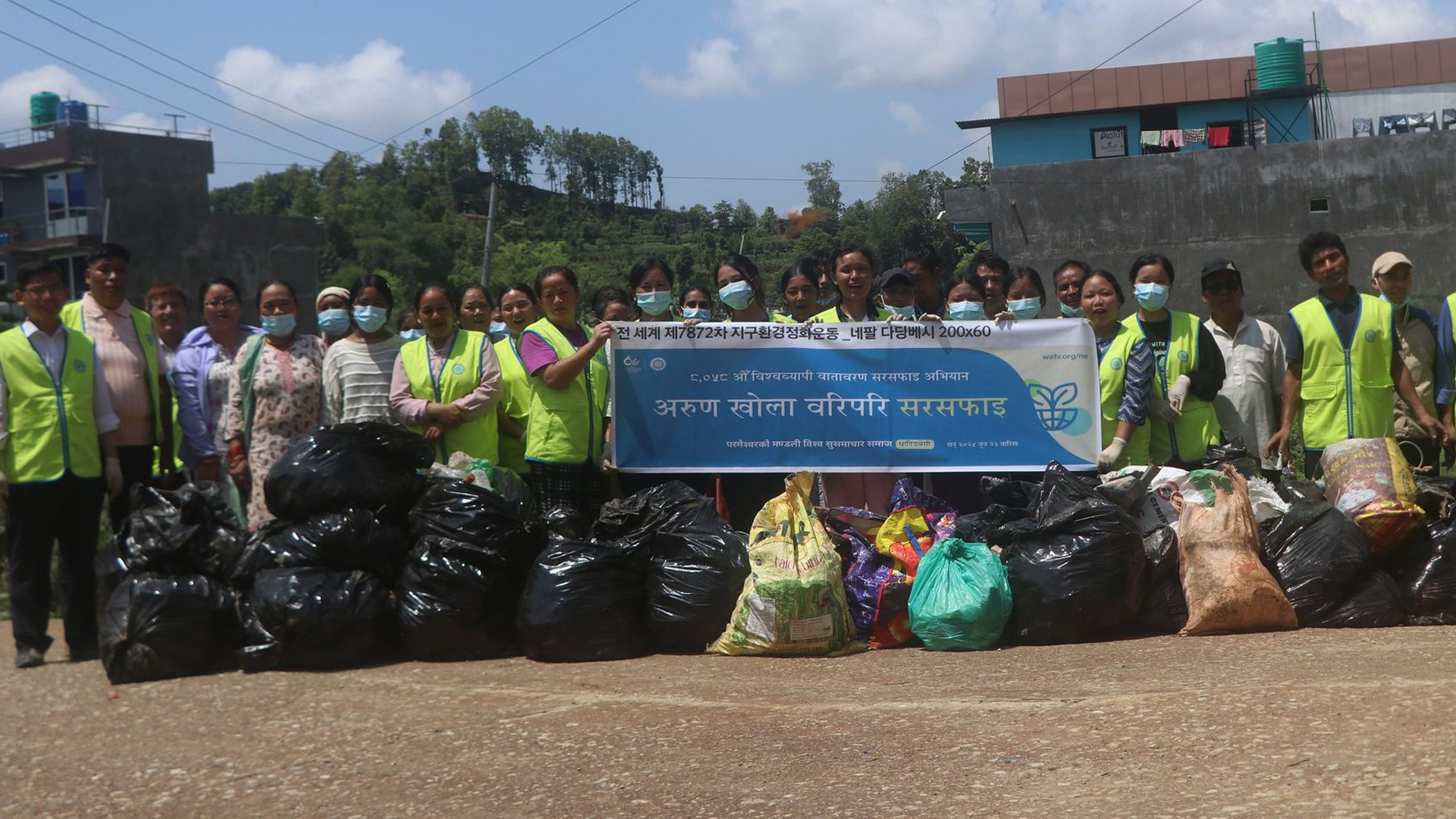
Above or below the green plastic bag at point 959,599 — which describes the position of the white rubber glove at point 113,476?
above

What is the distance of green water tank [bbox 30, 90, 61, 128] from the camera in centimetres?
4200

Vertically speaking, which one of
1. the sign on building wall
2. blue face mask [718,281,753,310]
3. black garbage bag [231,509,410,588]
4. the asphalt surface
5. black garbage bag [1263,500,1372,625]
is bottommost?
the asphalt surface

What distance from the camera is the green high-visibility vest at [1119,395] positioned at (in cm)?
633

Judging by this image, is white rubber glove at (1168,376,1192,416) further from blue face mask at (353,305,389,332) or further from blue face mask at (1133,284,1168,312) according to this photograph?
blue face mask at (353,305,389,332)

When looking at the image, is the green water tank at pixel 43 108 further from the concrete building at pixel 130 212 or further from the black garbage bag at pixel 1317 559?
the black garbage bag at pixel 1317 559

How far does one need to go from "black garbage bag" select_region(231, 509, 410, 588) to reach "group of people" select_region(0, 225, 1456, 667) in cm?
71

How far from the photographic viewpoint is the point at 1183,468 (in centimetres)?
629

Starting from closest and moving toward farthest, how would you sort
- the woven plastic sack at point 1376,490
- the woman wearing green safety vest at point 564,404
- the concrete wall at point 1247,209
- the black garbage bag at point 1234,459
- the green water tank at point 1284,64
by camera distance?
the woven plastic sack at point 1376,490 → the black garbage bag at point 1234,459 → the woman wearing green safety vest at point 564,404 → the concrete wall at point 1247,209 → the green water tank at point 1284,64

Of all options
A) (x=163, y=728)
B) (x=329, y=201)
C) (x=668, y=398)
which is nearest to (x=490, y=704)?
(x=163, y=728)

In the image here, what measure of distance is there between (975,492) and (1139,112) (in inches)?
1327

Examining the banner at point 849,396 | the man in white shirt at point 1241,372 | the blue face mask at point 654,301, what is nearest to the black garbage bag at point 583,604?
the banner at point 849,396

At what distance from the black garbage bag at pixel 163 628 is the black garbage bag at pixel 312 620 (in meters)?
0.14

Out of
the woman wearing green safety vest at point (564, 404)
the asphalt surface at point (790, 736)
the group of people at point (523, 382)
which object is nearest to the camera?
the asphalt surface at point (790, 736)

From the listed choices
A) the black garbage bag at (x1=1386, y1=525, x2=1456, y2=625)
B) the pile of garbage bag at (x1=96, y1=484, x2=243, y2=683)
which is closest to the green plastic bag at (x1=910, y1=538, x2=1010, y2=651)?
the black garbage bag at (x1=1386, y1=525, x2=1456, y2=625)
